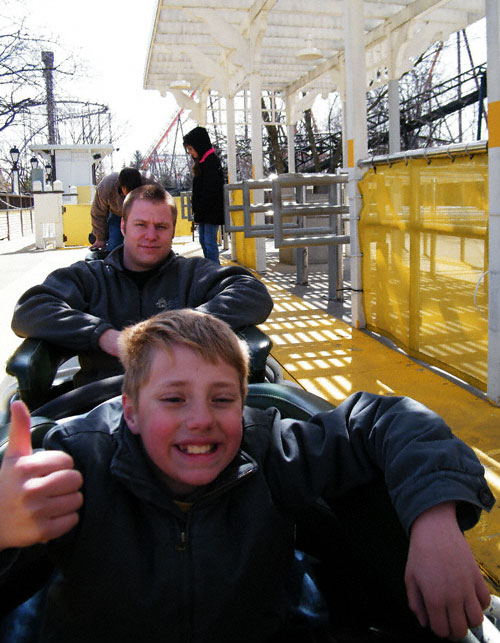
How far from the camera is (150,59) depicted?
417 inches

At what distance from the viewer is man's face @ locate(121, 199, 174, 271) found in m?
2.50

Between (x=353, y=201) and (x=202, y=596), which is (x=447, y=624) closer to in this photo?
(x=202, y=596)

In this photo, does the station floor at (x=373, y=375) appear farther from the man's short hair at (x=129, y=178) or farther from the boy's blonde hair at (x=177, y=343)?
the man's short hair at (x=129, y=178)

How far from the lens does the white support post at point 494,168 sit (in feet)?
9.21

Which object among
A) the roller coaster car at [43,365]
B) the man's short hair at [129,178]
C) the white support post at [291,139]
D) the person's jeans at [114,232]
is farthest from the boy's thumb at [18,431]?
the white support post at [291,139]

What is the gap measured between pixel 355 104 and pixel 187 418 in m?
4.09

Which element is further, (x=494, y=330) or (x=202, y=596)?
→ (x=494, y=330)

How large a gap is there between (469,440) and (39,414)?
189cm

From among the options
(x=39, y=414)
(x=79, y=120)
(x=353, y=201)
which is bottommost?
(x=39, y=414)

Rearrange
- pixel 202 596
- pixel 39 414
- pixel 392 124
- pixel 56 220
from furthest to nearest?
pixel 56 220, pixel 392 124, pixel 39 414, pixel 202 596

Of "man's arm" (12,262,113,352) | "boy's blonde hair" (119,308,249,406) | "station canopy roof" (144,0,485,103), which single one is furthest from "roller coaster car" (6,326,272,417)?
"station canopy roof" (144,0,485,103)

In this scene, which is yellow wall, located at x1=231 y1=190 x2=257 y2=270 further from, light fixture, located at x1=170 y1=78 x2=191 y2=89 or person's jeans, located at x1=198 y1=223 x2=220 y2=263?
light fixture, located at x1=170 y1=78 x2=191 y2=89

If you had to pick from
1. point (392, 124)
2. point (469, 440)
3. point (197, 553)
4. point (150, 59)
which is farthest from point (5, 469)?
point (150, 59)

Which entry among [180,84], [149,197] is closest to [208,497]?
[149,197]
